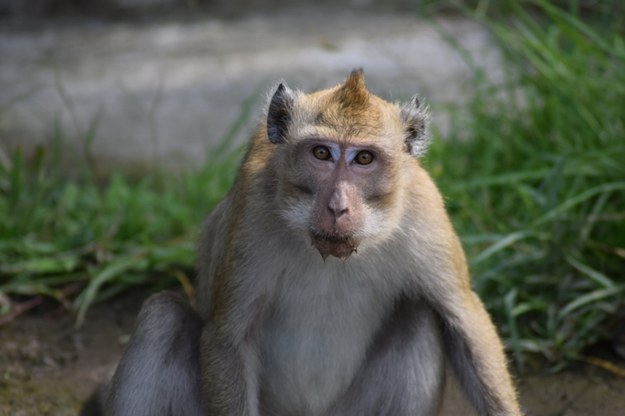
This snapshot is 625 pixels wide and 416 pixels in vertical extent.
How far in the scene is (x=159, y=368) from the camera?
5293mm

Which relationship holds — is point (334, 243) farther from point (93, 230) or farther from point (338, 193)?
point (93, 230)

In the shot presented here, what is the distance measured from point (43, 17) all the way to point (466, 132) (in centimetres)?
557

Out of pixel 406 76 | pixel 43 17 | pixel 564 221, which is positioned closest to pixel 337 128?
pixel 564 221

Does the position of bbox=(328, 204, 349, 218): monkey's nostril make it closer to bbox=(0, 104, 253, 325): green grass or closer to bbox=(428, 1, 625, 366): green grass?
bbox=(428, 1, 625, 366): green grass

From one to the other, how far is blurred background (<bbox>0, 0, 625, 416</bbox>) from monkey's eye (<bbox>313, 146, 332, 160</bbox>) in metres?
1.61

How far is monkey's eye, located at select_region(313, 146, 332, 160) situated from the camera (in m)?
4.69

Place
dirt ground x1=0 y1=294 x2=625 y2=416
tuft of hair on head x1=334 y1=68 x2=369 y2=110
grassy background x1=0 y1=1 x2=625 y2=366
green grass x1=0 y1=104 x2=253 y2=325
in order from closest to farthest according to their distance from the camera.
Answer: tuft of hair on head x1=334 y1=68 x2=369 y2=110 < dirt ground x1=0 y1=294 x2=625 y2=416 < grassy background x1=0 y1=1 x2=625 y2=366 < green grass x1=0 y1=104 x2=253 y2=325

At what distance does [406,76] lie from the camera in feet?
34.4

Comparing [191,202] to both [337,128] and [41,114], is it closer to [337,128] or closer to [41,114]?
[41,114]

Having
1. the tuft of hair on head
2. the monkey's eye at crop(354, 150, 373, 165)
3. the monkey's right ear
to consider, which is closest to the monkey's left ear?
the tuft of hair on head

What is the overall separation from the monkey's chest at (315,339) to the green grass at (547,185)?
156 centimetres

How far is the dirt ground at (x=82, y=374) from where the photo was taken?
241 inches

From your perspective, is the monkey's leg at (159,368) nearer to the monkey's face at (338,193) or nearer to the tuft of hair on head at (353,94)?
the monkey's face at (338,193)

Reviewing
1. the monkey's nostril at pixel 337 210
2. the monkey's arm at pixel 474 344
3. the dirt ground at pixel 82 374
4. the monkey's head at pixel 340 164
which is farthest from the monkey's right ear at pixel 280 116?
the dirt ground at pixel 82 374
